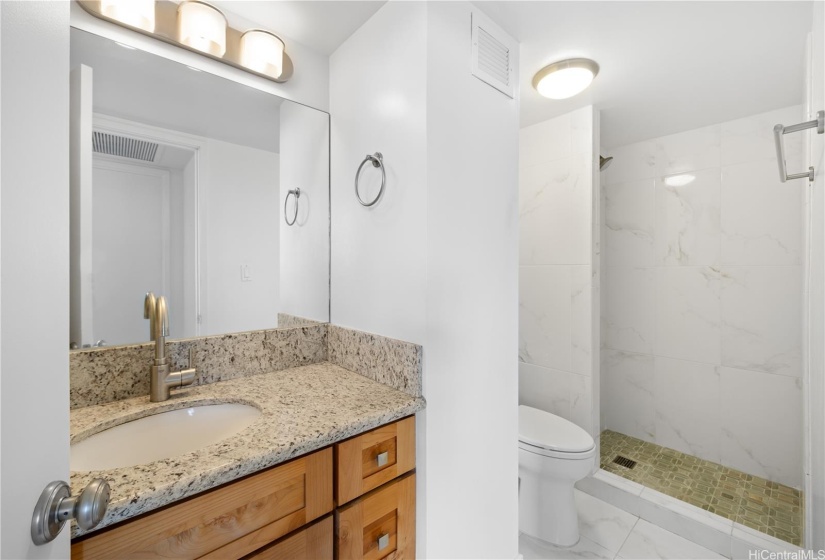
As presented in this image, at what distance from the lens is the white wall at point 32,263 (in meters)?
0.37

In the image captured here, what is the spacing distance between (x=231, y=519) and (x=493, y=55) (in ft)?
5.33

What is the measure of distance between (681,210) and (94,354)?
309 cm

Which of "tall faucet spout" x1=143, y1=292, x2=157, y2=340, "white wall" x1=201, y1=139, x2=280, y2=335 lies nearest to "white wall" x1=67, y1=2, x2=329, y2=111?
"white wall" x1=201, y1=139, x2=280, y2=335

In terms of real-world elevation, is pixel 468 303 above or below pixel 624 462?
above

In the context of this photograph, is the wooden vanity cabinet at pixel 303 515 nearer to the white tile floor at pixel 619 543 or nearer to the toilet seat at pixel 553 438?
the toilet seat at pixel 553 438

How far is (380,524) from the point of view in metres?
1.02

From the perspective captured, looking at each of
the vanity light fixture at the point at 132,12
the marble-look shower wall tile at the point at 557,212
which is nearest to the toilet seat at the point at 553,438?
the marble-look shower wall tile at the point at 557,212

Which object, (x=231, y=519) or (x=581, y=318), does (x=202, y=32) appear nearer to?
(x=231, y=519)

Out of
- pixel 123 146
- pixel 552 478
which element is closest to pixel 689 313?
pixel 552 478

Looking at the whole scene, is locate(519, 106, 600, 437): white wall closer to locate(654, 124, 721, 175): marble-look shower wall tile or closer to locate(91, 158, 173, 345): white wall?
locate(654, 124, 721, 175): marble-look shower wall tile

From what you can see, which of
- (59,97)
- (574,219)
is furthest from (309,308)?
(574,219)

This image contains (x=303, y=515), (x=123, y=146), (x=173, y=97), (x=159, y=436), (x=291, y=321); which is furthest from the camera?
(x=291, y=321)

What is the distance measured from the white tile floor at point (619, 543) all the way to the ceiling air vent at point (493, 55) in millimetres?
2047

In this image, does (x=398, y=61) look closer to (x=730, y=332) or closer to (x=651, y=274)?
(x=651, y=274)
